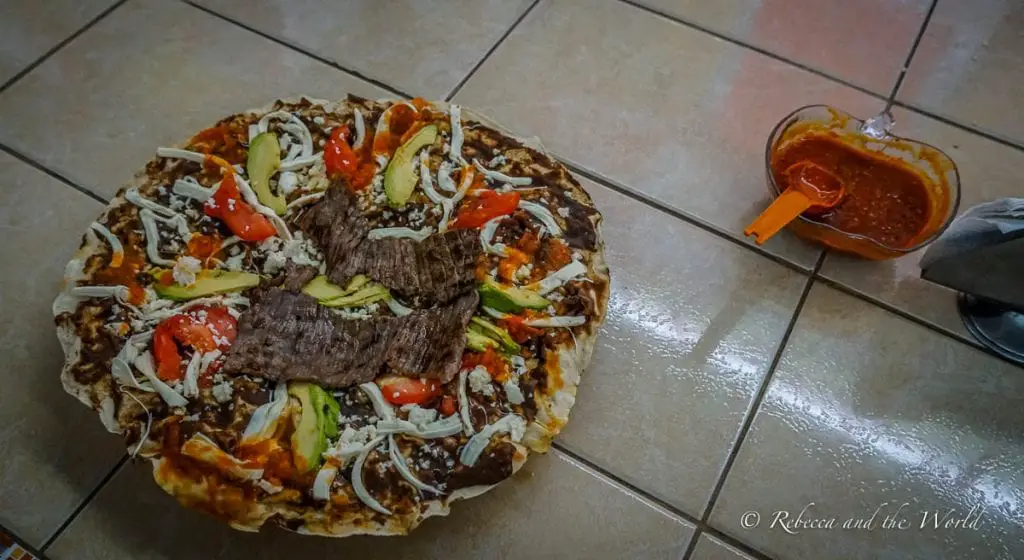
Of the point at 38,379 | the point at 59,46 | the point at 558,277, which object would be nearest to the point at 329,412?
the point at 558,277

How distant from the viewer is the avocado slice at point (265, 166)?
1155 millimetres

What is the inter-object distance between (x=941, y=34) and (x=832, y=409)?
0.95m

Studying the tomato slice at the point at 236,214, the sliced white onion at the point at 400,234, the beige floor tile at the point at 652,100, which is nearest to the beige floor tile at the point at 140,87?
the beige floor tile at the point at 652,100

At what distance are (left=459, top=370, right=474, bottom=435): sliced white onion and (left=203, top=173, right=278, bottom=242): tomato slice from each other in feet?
1.13

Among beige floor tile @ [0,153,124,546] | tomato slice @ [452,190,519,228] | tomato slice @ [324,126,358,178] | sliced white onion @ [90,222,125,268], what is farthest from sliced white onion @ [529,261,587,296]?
beige floor tile @ [0,153,124,546]

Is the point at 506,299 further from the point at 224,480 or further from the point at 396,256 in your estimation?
the point at 224,480

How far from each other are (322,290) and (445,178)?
0.81 ft

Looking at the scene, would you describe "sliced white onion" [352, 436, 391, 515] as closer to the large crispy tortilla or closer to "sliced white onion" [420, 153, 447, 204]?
the large crispy tortilla

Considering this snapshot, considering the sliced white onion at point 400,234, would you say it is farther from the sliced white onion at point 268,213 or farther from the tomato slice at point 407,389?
the tomato slice at point 407,389

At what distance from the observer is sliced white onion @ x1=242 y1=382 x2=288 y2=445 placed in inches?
38.5

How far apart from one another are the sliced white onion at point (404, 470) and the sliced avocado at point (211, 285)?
31cm

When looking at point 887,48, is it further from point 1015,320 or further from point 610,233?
point 610,233

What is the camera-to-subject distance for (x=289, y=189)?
118 centimetres

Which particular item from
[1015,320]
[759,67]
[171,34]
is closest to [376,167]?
[171,34]
